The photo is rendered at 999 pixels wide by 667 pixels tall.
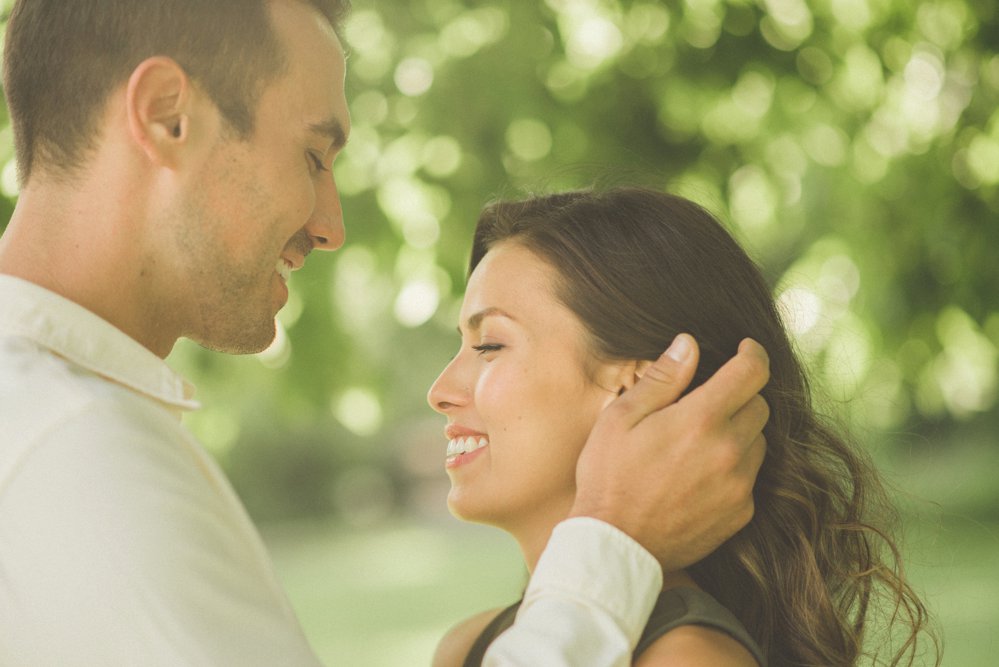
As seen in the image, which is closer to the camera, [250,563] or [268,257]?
[250,563]

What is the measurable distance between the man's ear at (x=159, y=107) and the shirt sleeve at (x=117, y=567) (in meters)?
0.65

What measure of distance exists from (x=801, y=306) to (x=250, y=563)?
8.35ft

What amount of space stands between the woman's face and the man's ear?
2.41 feet

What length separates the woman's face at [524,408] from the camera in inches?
93.0

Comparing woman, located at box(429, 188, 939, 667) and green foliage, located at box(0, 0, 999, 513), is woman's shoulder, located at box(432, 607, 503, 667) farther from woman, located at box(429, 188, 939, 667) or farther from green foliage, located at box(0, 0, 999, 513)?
green foliage, located at box(0, 0, 999, 513)

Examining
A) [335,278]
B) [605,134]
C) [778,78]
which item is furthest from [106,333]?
[778,78]

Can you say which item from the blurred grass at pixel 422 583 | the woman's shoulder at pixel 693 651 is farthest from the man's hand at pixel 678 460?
the blurred grass at pixel 422 583

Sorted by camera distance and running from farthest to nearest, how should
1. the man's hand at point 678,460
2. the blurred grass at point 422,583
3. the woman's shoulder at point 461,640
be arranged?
the blurred grass at point 422,583
the woman's shoulder at point 461,640
the man's hand at point 678,460

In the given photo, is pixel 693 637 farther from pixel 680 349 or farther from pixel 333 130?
pixel 333 130

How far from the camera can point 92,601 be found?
4.86 ft

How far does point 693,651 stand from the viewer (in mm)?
2041

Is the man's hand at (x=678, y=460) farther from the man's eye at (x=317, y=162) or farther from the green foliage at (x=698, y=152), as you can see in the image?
the green foliage at (x=698, y=152)

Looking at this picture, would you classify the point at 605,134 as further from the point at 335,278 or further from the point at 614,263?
the point at 614,263

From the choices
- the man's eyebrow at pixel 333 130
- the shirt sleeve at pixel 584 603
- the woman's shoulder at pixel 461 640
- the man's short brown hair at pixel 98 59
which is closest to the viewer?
the shirt sleeve at pixel 584 603
